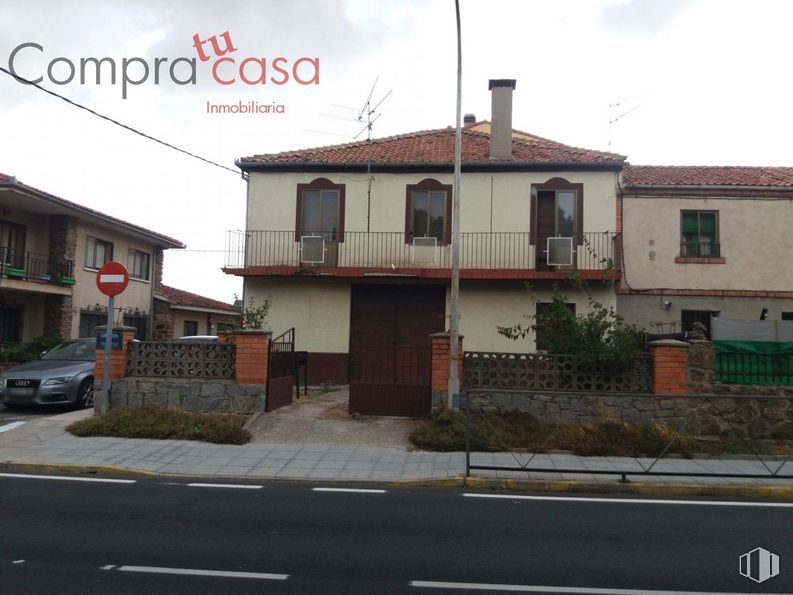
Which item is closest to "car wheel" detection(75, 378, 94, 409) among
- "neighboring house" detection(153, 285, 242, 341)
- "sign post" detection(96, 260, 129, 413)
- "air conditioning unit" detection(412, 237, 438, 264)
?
"sign post" detection(96, 260, 129, 413)

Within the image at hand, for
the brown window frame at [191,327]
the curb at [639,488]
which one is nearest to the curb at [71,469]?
the curb at [639,488]

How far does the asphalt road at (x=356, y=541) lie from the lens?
463cm

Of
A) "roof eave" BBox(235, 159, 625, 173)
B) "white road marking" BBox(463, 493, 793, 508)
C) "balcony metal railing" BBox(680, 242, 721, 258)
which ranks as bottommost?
"white road marking" BBox(463, 493, 793, 508)

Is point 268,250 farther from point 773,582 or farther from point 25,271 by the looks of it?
point 773,582

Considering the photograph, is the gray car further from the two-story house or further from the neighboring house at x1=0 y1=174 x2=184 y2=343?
the neighboring house at x1=0 y1=174 x2=184 y2=343

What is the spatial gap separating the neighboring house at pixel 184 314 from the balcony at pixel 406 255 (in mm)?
8401

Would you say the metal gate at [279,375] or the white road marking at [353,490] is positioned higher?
the metal gate at [279,375]

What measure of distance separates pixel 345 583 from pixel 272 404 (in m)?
7.52

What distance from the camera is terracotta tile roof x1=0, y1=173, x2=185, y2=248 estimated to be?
59.0 feet

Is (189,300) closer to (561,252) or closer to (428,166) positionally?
(428,166)

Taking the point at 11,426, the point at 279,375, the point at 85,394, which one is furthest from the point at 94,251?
the point at 279,375

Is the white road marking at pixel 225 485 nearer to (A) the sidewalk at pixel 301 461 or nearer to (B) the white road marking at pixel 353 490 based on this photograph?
(A) the sidewalk at pixel 301 461

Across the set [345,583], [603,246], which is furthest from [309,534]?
[603,246]

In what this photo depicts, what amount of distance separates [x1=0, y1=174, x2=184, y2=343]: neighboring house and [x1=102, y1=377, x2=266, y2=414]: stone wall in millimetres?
10202
